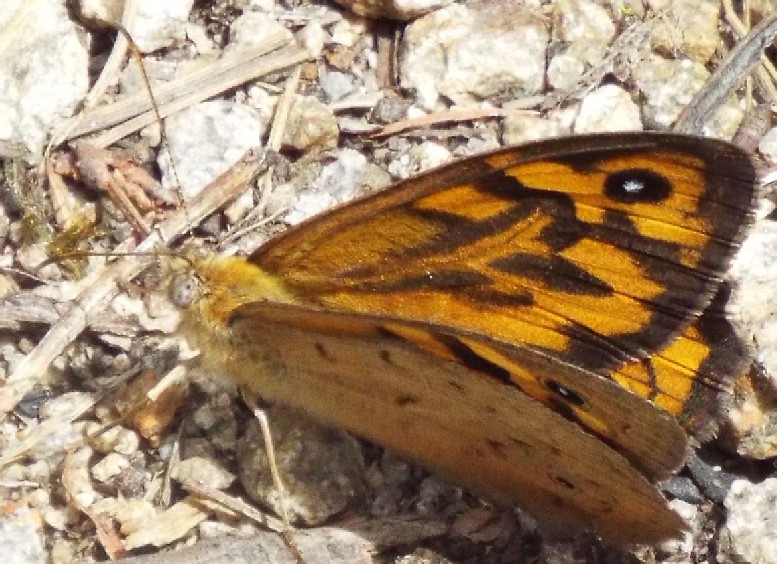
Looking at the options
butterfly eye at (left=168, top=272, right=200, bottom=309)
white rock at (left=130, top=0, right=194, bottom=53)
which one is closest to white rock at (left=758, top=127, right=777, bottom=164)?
butterfly eye at (left=168, top=272, right=200, bottom=309)

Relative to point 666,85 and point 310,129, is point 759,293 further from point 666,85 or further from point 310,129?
point 310,129

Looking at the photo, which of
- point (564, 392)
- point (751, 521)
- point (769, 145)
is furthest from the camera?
point (769, 145)

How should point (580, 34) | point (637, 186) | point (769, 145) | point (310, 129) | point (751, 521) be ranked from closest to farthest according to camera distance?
1. point (637, 186)
2. point (751, 521)
3. point (769, 145)
4. point (310, 129)
5. point (580, 34)

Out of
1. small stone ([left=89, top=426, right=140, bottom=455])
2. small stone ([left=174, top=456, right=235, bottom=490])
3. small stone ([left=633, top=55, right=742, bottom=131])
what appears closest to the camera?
small stone ([left=174, top=456, right=235, bottom=490])

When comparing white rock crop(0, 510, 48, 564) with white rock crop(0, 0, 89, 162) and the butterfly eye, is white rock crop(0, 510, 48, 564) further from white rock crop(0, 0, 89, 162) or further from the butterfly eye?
white rock crop(0, 0, 89, 162)

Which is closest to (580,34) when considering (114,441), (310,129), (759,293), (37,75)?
(310,129)

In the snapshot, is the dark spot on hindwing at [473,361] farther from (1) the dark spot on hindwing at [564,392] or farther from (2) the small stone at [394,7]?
(2) the small stone at [394,7]
